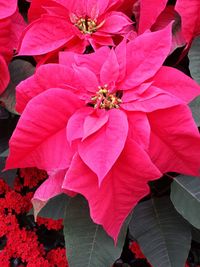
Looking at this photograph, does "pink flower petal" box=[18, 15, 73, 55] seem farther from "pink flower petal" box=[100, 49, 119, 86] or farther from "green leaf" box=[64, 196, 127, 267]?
"green leaf" box=[64, 196, 127, 267]

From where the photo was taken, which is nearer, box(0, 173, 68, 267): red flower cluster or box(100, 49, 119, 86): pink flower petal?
box(100, 49, 119, 86): pink flower petal

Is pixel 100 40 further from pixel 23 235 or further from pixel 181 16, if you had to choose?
pixel 23 235

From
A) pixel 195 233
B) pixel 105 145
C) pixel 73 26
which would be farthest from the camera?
pixel 195 233

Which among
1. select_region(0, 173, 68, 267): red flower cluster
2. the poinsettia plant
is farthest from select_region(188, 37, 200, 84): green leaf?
select_region(0, 173, 68, 267): red flower cluster

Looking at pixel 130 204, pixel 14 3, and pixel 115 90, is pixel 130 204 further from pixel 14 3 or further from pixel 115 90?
pixel 14 3

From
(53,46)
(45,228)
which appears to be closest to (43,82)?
(53,46)

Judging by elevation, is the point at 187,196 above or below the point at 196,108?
below

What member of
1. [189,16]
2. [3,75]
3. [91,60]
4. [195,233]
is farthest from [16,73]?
[195,233]
